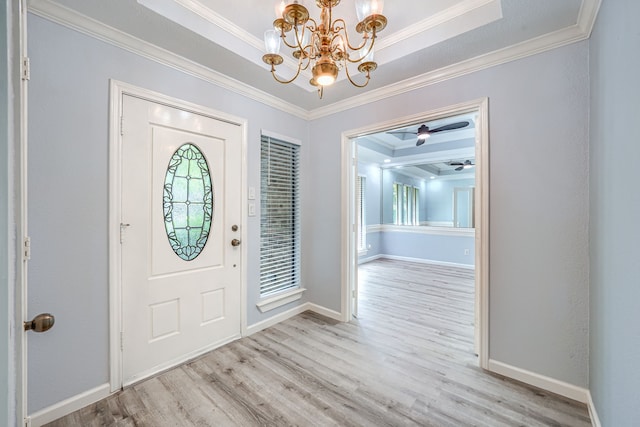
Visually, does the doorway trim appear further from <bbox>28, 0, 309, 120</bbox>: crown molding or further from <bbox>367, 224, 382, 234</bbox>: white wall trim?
<bbox>367, 224, 382, 234</bbox>: white wall trim

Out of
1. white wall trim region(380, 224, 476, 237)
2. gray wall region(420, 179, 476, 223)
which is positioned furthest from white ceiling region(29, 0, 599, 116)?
gray wall region(420, 179, 476, 223)

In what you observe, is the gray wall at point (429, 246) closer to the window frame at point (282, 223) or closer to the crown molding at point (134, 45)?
the window frame at point (282, 223)

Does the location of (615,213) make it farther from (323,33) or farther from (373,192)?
(373,192)

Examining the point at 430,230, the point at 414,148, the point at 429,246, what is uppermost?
the point at 414,148

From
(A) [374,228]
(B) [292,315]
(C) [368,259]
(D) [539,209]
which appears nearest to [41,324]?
(B) [292,315]

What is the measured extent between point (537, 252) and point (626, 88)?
117 centimetres

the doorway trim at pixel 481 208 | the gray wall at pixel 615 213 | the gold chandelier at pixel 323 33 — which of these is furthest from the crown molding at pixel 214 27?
the gray wall at pixel 615 213

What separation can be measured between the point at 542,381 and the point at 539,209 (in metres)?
1.24

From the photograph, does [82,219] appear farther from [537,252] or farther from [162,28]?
[537,252]

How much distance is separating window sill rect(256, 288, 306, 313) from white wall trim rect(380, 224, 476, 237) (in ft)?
14.2

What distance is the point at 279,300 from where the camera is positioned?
301cm

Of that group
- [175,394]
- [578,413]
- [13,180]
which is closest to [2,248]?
[13,180]

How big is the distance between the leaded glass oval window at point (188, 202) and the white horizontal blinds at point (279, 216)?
Result: 2.10 feet

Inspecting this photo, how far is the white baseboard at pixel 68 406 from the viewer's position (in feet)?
5.10
